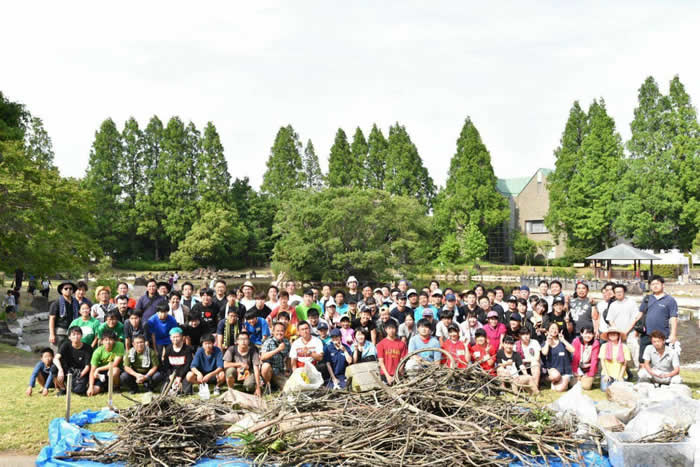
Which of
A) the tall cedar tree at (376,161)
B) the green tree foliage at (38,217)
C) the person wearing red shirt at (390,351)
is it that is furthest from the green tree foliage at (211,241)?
the person wearing red shirt at (390,351)

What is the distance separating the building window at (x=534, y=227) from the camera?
2015 inches

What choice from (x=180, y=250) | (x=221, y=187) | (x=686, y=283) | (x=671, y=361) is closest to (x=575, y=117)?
(x=686, y=283)

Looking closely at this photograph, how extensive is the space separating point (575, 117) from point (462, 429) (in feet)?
143

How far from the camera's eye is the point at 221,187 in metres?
49.7

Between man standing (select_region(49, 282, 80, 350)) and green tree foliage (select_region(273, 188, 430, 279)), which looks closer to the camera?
man standing (select_region(49, 282, 80, 350))

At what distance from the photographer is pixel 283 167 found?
5322 centimetres

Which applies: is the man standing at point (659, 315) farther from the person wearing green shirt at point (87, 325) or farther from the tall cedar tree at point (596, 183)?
the tall cedar tree at point (596, 183)

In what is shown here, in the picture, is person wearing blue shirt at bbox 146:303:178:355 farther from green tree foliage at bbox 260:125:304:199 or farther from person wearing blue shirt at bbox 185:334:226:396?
green tree foliage at bbox 260:125:304:199

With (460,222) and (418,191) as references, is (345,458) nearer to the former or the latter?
(460,222)

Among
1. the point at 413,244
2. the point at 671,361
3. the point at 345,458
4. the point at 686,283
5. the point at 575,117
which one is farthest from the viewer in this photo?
the point at 575,117

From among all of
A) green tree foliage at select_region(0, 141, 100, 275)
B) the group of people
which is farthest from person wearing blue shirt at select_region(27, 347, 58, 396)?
green tree foliage at select_region(0, 141, 100, 275)

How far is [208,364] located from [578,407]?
506 centimetres

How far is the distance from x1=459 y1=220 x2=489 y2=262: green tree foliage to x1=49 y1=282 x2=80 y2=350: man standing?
38.8 meters

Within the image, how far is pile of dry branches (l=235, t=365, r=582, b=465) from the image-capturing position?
4.59 m
